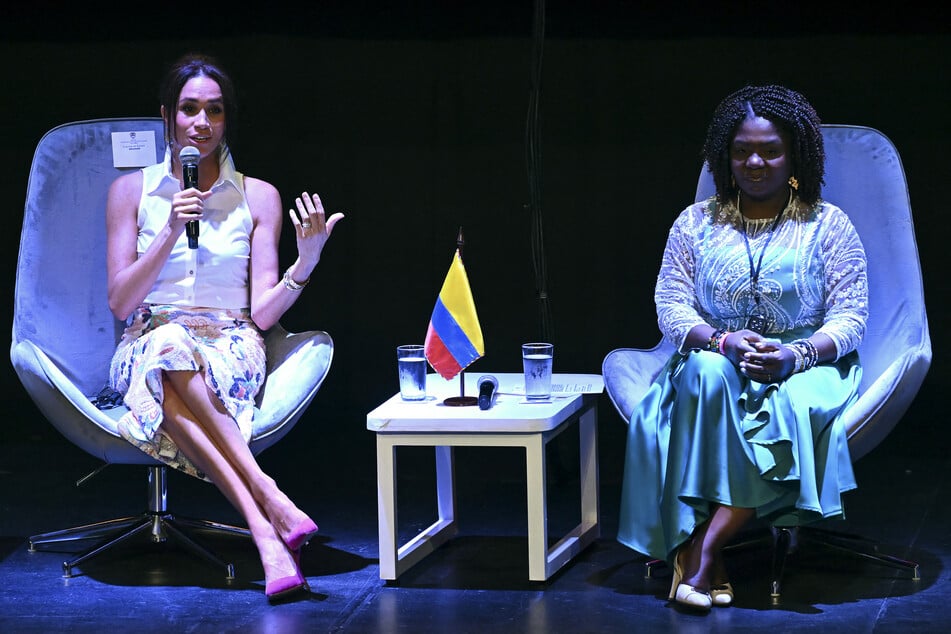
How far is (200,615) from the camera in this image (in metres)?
3.26

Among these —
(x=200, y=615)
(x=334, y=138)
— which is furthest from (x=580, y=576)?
(x=334, y=138)

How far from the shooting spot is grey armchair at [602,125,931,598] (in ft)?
11.2

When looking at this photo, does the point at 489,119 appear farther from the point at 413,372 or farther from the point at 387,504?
the point at 387,504

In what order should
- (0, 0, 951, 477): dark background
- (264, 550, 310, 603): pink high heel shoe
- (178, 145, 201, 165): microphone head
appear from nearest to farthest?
(264, 550, 310, 603): pink high heel shoe < (178, 145, 201, 165): microphone head < (0, 0, 951, 477): dark background

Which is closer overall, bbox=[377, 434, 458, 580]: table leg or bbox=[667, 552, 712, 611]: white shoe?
bbox=[667, 552, 712, 611]: white shoe

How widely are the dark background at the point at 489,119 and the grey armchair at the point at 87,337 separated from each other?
97cm

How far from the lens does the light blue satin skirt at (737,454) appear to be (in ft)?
10.7

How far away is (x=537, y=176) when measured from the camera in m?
4.61

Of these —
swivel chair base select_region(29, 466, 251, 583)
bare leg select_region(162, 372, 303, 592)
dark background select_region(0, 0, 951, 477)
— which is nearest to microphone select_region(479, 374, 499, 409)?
bare leg select_region(162, 372, 303, 592)

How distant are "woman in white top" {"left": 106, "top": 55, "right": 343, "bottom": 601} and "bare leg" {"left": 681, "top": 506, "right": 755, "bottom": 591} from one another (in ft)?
3.01

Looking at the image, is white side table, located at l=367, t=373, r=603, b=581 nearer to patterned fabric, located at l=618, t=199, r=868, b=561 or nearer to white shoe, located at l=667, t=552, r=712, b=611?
patterned fabric, located at l=618, t=199, r=868, b=561

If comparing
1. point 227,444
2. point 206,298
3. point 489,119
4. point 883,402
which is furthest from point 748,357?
point 489,119

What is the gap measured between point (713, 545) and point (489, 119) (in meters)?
2.02

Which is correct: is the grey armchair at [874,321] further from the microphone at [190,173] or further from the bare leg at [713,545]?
the microphone at [190,173]
